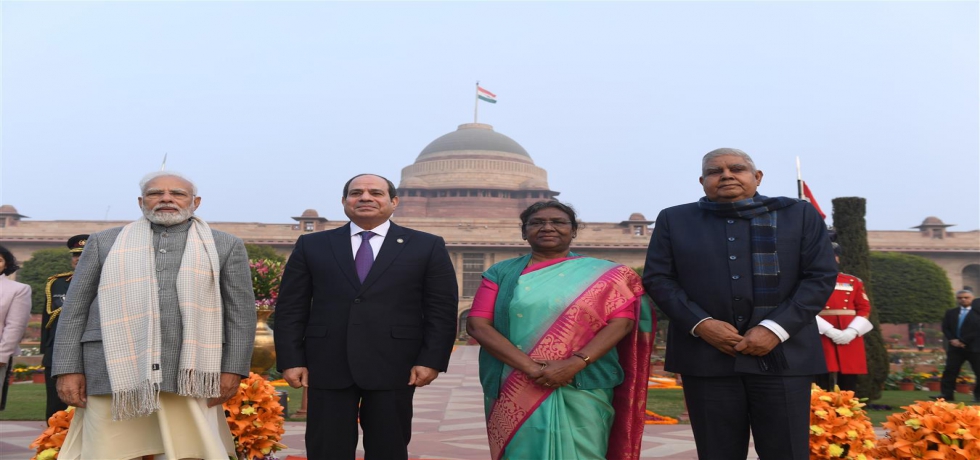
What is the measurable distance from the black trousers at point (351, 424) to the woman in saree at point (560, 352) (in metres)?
0.37

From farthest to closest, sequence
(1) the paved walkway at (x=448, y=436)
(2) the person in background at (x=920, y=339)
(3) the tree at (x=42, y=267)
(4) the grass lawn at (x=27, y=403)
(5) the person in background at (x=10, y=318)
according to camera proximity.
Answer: (3) the tree at (x=42, y=267), (2) the person in background at (x=920, y=339), (4) the grass lawn at (x=27, y=403), (1) the paved walkway at (x=448, y=436), (5) the person in background at (x=10, y=318)

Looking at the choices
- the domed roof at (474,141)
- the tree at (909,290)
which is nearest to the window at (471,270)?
the domed roof at (474,141)

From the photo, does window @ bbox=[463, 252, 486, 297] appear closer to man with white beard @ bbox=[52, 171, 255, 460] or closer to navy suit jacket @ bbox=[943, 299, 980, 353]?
navy suit jacket @ bbox=[943, 299, 980, 353]

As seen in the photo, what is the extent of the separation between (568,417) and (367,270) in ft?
3.26

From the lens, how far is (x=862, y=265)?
8578 millimetres

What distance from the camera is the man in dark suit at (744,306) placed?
2.94 meters

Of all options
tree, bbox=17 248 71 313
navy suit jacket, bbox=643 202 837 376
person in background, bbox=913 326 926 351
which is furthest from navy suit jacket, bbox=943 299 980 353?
tree, bbox=17 248 71 313

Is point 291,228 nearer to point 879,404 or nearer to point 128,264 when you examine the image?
point 879,404

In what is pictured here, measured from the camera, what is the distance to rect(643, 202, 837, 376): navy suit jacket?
2.97 m

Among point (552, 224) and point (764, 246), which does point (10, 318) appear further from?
Answer: point (764, 246)

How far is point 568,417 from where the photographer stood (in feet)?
10.2

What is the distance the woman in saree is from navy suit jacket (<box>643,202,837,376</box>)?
0.20 m

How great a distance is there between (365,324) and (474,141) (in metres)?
47.7

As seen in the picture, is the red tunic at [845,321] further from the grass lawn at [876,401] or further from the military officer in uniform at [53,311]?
the military officer in uniform at [53,311]
